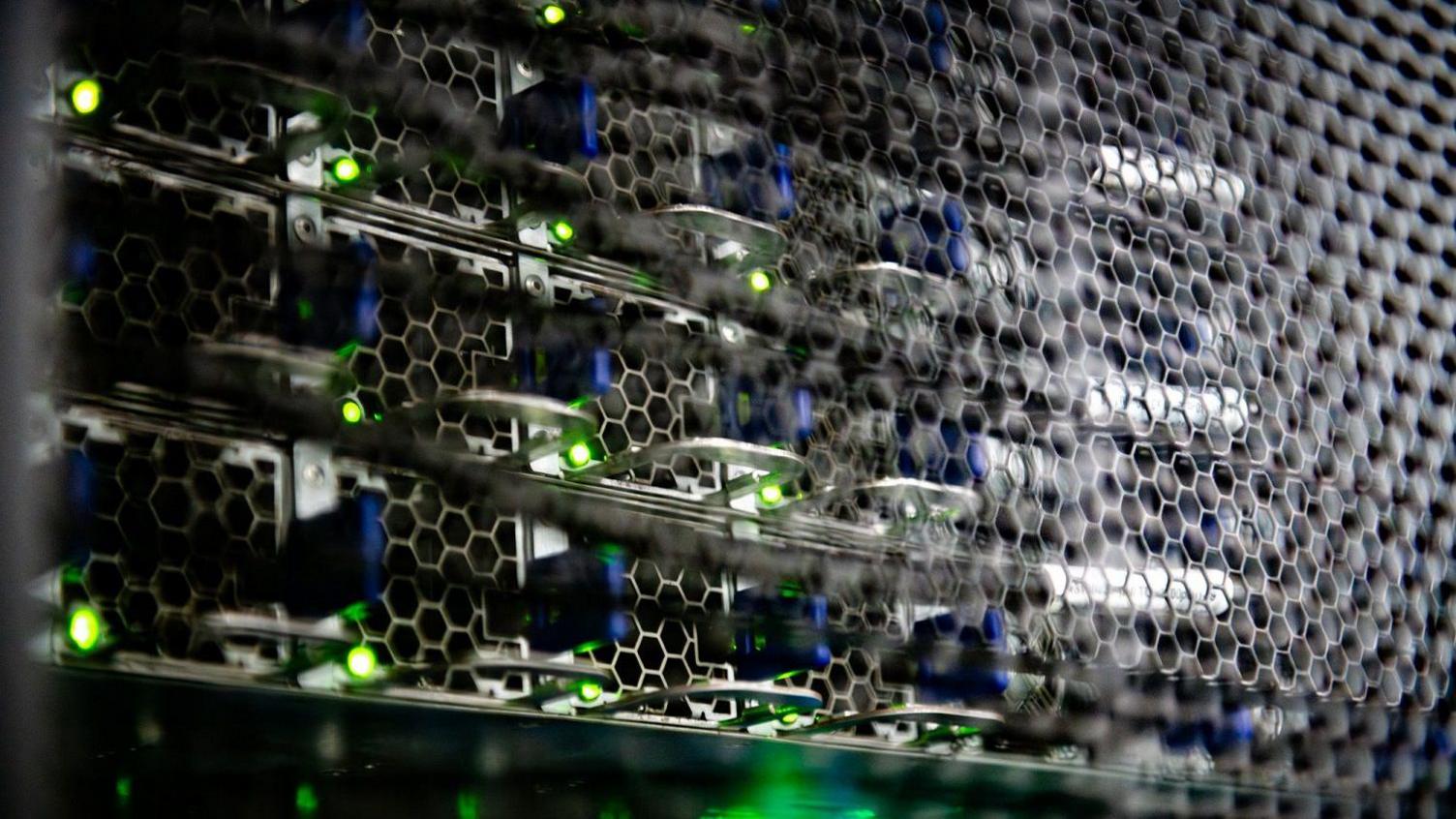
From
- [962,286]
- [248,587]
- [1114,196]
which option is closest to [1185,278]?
[1114,196]

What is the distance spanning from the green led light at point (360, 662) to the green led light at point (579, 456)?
0.55 feet

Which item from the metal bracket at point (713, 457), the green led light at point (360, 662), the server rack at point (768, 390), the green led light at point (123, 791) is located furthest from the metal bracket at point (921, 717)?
the green led light at point (123, 791)

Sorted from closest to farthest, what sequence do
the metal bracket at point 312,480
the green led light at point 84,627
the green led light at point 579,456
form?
1. the green led light at point 84,627
2. the metal bracket at point 312,480
3. the green led light at point 579,456

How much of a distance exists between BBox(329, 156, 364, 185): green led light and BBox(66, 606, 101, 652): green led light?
263 millimetres

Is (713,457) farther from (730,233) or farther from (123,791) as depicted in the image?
(123,791)

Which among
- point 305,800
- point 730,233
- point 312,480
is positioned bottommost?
point 305,800

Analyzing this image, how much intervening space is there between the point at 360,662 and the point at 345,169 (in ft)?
0.85

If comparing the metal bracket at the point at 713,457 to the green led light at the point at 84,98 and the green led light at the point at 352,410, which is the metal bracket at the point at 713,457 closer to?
the green led light at the point at 352,410

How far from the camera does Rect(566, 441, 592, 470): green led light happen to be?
34.9 inches

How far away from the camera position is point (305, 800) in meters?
0.77

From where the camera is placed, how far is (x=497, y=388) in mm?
841

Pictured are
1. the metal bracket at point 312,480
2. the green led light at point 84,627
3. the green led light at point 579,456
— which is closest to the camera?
the green led light at point 84,627

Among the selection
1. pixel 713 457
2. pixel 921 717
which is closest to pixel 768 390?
pixel 713 457

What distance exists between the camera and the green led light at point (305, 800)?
769 mm
